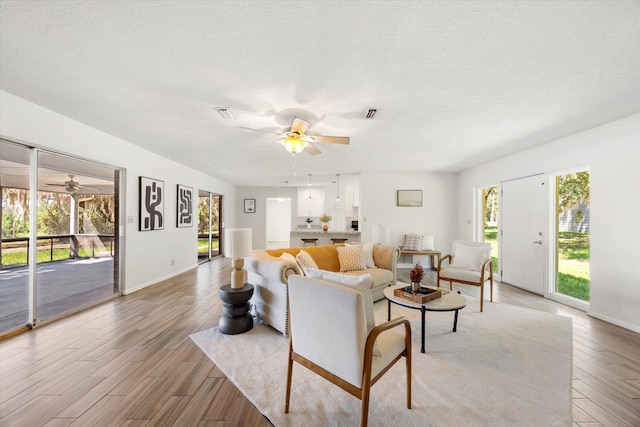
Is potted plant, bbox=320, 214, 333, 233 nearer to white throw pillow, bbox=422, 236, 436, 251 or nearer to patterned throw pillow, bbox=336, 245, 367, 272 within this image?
white throw pillow, bbox=422, 236, 436, 251

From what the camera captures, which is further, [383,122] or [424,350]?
[383,122]

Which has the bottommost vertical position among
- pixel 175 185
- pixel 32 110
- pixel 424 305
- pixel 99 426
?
pixel 99 426

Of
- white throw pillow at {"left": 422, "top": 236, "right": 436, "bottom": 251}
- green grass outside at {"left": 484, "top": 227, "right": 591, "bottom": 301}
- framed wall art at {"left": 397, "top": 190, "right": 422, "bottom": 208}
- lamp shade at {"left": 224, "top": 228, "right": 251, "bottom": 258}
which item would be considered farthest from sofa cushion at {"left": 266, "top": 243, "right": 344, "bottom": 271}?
green grass outside at {"left": 484, "top": 227, "right": 591, "bottom": 301}

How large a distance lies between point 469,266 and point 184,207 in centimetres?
570

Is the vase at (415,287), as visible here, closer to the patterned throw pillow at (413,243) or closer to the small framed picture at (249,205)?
the patterned throw pillow at (413,243)

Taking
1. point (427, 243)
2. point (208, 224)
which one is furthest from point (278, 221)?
point (427, 243)

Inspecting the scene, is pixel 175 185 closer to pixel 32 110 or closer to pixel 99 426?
pixel 32 110

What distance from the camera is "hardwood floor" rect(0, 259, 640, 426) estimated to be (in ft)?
5.40

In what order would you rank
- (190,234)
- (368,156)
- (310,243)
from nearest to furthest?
(368,156)
(190,234)
(310,243)

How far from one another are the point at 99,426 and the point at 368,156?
4.72 metres

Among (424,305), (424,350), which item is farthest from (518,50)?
(424,350)

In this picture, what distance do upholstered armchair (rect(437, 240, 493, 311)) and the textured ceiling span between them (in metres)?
1.76

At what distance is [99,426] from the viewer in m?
1.55

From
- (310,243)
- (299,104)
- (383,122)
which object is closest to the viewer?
(299,104)
